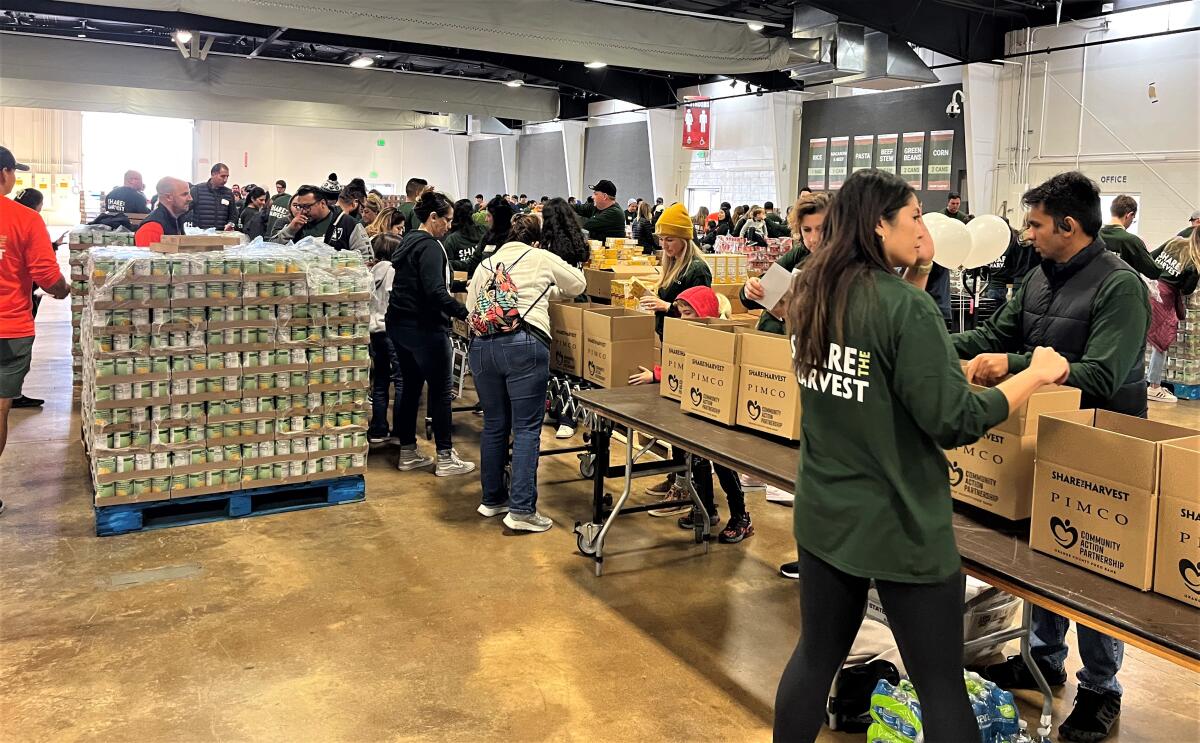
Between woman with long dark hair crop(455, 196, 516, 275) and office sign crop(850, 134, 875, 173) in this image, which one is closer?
woman with long dark hair crop(455, 196, 516, 275)

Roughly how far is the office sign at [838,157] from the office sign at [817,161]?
13cm

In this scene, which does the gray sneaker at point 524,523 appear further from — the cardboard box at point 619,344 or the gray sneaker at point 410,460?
the gray sneaker at point 410,460

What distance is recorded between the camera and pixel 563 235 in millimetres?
4785

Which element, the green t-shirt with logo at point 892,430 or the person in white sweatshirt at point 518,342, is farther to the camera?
the person in white sweatshirt at point 518,342

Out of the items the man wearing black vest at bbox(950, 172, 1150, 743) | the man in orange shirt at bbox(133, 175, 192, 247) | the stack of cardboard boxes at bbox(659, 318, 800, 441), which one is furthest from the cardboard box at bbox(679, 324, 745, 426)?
the man in orange shirt at bbox(133, 175, 192, 247)

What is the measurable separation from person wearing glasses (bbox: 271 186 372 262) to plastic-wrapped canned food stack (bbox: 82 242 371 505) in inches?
45.6

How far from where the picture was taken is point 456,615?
355 centimetres

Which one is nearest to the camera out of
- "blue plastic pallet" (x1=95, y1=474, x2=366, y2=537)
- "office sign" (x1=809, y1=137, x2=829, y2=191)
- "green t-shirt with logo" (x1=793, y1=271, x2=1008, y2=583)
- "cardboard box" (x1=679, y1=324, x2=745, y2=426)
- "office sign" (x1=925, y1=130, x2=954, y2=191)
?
"green t-shirt with logo" (x1=793, y1=271, x2=1008, y2=583)

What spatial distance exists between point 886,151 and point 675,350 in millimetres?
11611

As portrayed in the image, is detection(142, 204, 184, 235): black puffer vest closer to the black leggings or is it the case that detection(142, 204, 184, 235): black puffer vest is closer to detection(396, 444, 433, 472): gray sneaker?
detection(396, 444, 433, 472): gray sneaker

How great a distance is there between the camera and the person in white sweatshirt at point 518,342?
424cm

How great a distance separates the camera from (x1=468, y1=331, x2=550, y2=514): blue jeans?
167 inches

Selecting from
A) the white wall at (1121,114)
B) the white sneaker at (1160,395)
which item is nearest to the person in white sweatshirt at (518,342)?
the white sneaker at (1160,395)

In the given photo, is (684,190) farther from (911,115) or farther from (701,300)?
(701,300)
